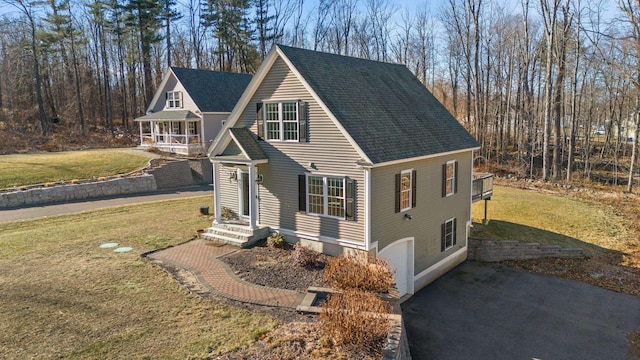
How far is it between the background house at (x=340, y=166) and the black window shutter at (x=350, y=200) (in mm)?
32

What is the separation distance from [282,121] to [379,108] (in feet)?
12.1

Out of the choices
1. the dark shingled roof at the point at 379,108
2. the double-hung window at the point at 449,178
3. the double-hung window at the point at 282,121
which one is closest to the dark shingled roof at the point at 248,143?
the double-hung window at the point at 282,121

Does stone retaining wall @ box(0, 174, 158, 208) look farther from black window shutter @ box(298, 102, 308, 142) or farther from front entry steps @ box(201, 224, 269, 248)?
black window shutter @ box(298, 102, 308, 142)

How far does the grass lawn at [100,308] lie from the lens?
8703mm

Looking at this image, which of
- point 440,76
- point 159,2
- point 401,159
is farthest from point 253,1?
point 401,159

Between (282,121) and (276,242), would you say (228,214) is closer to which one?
(276,242)

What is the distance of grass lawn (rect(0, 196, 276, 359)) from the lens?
28.6 feet

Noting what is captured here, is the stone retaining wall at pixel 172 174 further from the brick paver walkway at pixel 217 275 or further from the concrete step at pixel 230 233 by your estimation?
the brick paver walkway at pixel 217 275

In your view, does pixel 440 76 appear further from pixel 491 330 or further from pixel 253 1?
pixel 491 330

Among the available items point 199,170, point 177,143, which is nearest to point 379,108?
point 199,170

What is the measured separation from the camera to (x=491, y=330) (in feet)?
43.0

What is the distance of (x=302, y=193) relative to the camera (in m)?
14.9

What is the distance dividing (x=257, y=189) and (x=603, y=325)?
41.3 feet

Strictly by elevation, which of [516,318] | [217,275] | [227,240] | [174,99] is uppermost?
[174,99]
